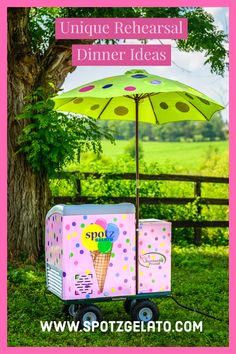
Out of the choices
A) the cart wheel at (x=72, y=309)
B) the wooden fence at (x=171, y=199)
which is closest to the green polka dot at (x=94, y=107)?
the cart wheel at (x=72, y=309)

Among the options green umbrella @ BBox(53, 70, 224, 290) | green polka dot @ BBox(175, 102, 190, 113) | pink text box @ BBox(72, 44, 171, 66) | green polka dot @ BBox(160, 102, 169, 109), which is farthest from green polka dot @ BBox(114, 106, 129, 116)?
pink text box @ BBox(72, 44, 171, 66)

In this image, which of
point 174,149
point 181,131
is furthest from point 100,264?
point 181,131

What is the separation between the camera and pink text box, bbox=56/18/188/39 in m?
5.60

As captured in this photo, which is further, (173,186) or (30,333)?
(173,186)

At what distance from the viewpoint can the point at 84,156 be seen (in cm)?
1352

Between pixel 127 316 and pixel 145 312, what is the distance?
26cm

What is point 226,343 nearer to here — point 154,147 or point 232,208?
point 232,208

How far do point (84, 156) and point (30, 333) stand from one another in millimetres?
8314

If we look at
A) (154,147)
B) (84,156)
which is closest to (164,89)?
(84,156)

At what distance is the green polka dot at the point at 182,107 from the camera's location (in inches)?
235

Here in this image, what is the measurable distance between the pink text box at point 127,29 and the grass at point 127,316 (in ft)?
7.76

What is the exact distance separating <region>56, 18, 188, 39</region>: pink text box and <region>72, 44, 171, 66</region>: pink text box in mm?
→ 92

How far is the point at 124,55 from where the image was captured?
555cm

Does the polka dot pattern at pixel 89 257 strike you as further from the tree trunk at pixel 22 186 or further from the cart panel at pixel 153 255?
the tree trunk at pixel 22 186
